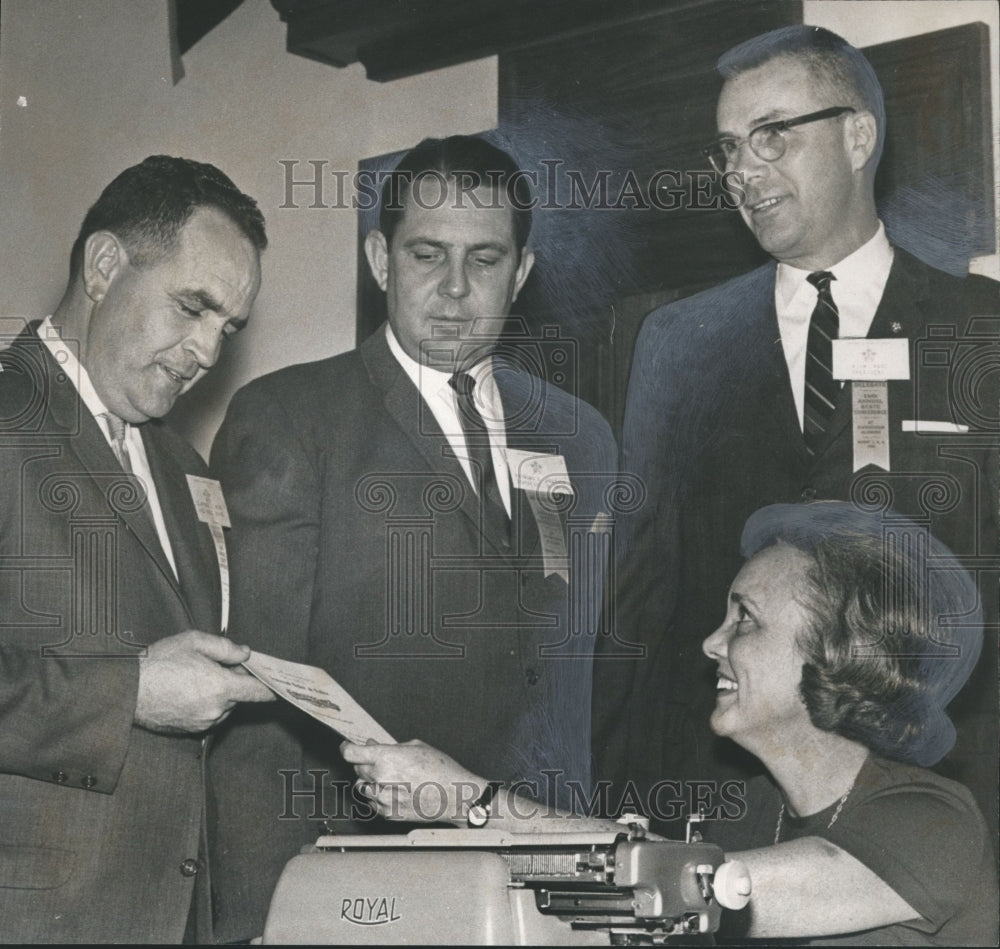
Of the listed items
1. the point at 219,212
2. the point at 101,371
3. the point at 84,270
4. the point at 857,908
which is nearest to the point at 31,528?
the point at 101,371

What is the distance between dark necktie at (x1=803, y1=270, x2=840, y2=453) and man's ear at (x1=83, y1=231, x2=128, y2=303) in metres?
1.72

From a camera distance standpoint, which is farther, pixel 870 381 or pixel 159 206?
pixel 159 206

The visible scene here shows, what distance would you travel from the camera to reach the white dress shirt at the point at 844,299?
11.9 feet

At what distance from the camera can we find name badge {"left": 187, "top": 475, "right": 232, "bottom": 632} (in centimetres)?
372

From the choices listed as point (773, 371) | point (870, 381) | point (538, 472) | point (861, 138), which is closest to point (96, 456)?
point (538, 472)

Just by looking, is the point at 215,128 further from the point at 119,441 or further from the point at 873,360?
the point at 873,360

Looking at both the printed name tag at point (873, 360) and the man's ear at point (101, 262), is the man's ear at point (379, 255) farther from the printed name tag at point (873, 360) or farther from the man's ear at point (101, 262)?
the printed name tag at point (873, 360)

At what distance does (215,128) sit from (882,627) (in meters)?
2.12

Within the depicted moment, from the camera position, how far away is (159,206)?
3.86 meters

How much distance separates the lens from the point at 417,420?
380 centimetres

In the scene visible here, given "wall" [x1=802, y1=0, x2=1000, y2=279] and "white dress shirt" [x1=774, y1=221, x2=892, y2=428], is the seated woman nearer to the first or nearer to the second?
"white dress shirt" [x1=774, y1=221, x2=892, y2=428]

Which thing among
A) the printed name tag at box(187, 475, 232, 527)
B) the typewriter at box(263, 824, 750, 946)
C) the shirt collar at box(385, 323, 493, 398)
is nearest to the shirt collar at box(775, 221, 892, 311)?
the shirt collar at box(385, 323, 493, 398)

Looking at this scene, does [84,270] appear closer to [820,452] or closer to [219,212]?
[219,212]

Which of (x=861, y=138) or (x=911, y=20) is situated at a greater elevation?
(x=911, y=20)
